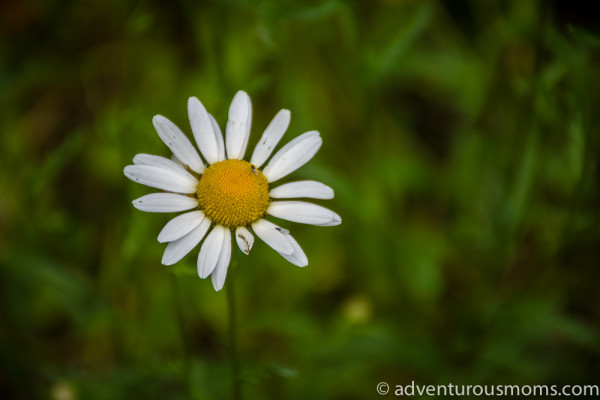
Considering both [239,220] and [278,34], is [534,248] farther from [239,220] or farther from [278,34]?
[239,220]

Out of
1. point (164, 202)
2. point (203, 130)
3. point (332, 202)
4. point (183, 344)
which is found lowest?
point (183, 344)

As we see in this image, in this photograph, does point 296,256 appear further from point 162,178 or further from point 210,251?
point 162,178

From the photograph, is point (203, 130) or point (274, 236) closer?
point (274, 236)

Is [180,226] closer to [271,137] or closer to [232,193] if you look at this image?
[232,193]

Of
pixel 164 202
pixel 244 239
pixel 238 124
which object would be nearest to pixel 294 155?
pixel 238 124

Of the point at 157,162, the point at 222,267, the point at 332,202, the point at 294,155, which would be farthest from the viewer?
the point at 332,202

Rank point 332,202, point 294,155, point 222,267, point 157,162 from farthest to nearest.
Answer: point 332,202 → point 294,155 → point 157,162 → point 222,267

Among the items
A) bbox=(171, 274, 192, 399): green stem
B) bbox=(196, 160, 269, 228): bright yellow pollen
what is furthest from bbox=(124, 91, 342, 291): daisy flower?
bbox=(171, 274, 192, 399): green stem

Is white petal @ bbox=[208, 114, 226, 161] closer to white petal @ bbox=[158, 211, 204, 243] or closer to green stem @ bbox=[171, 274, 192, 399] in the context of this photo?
white petal @ bbox=[158, 211, 204, 243]

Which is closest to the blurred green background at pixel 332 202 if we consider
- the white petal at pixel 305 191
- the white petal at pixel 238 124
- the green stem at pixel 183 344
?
the green stem at pixel 183 344

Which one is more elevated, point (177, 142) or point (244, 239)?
point (177, 142)
